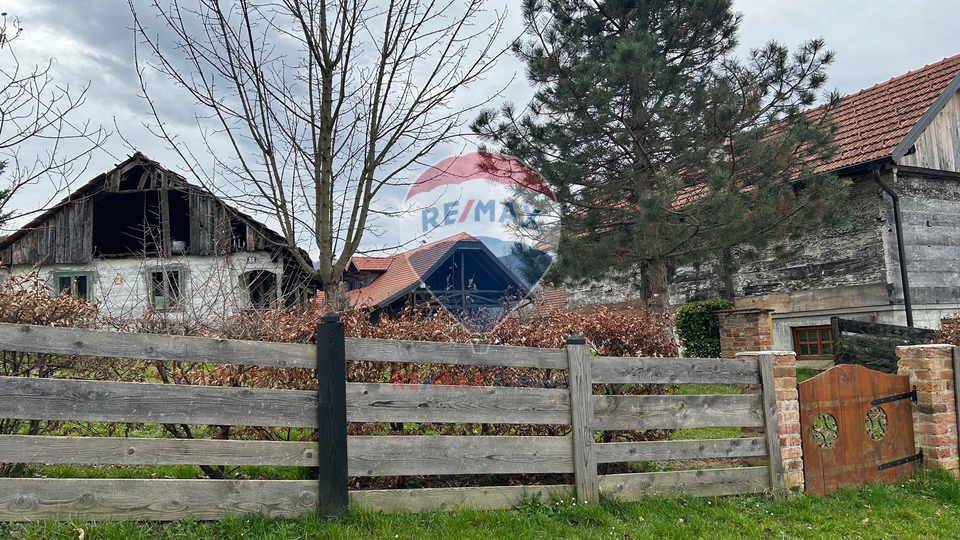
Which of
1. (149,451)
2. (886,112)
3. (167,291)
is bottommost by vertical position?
(149,451)

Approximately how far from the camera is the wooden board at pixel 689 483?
476cm

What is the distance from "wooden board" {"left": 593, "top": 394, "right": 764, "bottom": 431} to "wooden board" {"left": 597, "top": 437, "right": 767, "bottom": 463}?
13 cm

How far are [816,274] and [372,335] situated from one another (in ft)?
42.3

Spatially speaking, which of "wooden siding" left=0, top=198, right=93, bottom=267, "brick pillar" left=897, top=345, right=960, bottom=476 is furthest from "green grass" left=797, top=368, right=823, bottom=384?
"wooden siding" left=0, top=198, right=93, bottom=267

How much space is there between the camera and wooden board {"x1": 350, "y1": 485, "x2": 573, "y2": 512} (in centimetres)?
404

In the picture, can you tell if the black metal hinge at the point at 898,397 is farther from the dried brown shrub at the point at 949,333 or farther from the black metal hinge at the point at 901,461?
the dried brown shrub at the point at 949,333

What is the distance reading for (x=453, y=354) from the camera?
4344mm

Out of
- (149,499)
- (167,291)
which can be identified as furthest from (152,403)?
(167,291)

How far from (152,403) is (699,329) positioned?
33.6 ft

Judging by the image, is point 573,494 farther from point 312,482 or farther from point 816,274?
point 816,274

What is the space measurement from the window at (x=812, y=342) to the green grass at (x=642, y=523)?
29.6ft

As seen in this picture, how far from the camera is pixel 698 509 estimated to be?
15.7ft

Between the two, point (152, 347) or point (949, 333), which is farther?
point (949, 333)

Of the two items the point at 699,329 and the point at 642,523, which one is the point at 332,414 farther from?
the point at 699,329
